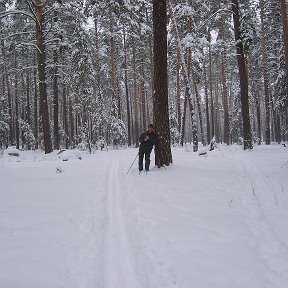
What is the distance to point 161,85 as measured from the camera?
1124 cm

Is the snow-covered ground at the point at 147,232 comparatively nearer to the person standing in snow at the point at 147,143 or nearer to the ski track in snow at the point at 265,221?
the ski track in snow at the point at 265,221

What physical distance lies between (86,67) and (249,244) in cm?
2116

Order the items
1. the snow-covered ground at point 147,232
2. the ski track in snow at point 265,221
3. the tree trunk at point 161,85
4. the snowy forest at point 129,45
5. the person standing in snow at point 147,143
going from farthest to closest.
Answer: the snowy forest at point 129,45
the person standing in snow at point 147,143
the tree trunk at point 161,85
the ski track in snow at point 265,221
the snow-covered ground at point 147,232

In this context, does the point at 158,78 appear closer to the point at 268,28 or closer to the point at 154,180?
the point at 154,180

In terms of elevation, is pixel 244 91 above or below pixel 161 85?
above

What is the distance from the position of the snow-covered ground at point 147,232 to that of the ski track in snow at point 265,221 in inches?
0.6

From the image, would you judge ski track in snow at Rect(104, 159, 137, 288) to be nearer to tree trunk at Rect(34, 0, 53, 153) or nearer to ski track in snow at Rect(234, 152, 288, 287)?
ski track in snow at Rect(234, 152, 288, 287)

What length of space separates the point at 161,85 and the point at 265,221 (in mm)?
6541

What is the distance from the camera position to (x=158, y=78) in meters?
11.3

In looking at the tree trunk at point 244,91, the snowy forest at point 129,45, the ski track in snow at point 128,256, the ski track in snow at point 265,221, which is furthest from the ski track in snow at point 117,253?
the tree trunk at point 244,91

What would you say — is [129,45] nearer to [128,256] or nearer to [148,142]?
[148,142]

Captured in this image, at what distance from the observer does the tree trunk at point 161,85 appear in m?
11.0

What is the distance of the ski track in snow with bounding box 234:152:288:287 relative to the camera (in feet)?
13.5

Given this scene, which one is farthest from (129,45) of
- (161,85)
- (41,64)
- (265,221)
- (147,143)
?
(265,221)
